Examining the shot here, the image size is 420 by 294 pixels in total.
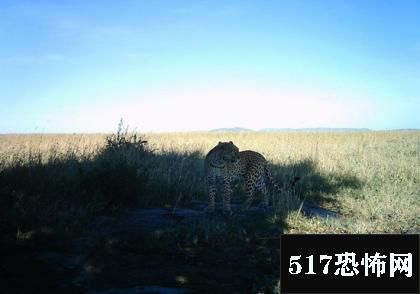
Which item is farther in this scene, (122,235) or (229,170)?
(229,170)

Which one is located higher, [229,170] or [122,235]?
[229,170]

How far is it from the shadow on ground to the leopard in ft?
1.20

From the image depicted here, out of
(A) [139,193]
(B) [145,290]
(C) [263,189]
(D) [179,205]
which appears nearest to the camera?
(B) [145,290]

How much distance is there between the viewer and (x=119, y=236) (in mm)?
5699

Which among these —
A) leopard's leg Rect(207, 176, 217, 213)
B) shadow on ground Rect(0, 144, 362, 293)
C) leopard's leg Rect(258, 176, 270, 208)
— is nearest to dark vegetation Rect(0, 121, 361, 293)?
shadow on ground Rect(0, 144, 362, 293)

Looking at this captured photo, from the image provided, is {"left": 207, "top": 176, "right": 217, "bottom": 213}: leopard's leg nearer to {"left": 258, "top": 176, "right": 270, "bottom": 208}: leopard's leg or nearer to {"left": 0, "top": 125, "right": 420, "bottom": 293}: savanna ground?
{"left": 0, "top": 125, "right": 420, "bottom": 293}: savanna ground

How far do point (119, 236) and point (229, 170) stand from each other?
2.60m

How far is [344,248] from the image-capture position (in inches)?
184

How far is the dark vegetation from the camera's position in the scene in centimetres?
454

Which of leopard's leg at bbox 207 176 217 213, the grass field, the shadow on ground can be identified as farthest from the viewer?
leopard's leg at bbox 207 176 217 213

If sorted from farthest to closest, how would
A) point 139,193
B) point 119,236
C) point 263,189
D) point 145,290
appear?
1. point 263,189
2. point 139,193
3. point 119,236
4. point 145,290

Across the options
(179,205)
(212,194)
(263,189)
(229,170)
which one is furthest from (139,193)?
(263,189)

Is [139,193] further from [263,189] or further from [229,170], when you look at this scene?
[263,189]

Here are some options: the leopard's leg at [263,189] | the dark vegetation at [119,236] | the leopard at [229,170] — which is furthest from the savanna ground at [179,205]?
the leopard at [229,170]
